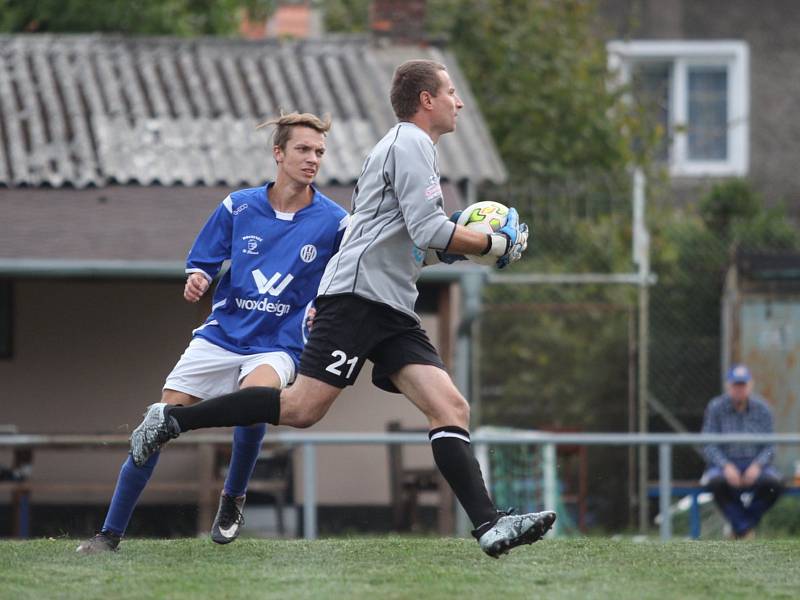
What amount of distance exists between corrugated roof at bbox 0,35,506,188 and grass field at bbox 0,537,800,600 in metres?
6.69

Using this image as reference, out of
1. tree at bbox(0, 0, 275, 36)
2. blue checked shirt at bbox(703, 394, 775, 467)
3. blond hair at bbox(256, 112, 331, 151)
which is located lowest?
blue checked shirt at bbox(703, 394, 775, 467)

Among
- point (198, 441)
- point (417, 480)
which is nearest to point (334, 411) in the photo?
point (417, 480)

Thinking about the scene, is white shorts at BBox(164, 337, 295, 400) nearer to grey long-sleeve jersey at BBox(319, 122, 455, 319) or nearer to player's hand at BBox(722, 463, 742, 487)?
grey long-sleeve jersey at BBox(319, 122, 455, 319)

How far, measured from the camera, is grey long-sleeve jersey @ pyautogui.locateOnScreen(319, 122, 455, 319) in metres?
6.20

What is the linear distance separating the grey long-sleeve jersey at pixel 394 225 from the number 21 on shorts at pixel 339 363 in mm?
241

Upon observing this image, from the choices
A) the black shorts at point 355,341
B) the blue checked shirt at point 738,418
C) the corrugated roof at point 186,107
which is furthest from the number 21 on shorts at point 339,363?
the corrugated roof at point 186,107

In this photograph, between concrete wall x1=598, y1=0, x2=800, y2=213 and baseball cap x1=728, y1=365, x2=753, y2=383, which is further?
concrete wall x1=598, y1=0, x2=800, y2=213

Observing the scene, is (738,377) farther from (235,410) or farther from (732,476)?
→ (235,410)

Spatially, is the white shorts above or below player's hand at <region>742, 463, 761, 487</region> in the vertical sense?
above

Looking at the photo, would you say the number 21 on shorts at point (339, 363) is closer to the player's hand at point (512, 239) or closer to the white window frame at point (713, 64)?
the player's hand at point (512, 239)

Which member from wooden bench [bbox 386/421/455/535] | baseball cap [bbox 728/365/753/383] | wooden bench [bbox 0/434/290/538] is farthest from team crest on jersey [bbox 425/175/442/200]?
wooden bench [bbox 386/421/455/535]

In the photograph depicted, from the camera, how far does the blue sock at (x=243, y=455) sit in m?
6.97

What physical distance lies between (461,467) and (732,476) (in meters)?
5.71

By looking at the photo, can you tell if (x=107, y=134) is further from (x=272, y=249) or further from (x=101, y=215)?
(x=272, y=249)
